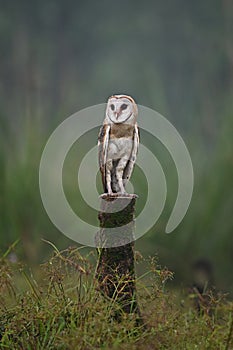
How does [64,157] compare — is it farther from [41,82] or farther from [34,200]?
[41,82]

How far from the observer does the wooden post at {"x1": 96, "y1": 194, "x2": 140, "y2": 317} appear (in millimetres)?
2645

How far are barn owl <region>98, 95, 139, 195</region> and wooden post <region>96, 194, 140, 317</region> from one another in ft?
0.21

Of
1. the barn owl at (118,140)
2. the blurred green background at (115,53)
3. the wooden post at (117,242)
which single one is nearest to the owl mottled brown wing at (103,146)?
the barn owl at (118,140)

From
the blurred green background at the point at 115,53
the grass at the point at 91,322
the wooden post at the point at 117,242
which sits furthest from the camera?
the blurred green background at the point at 115,53

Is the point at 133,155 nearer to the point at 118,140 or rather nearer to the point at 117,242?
the point at 118,140

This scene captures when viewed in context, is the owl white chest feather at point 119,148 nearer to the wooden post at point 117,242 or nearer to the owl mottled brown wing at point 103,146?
the owl mottled brown wing at point 103,146

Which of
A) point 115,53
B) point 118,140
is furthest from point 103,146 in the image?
point 115,53

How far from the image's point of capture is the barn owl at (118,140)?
2691 mm

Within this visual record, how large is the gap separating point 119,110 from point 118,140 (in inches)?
4.2

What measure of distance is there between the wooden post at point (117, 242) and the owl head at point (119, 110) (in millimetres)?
270

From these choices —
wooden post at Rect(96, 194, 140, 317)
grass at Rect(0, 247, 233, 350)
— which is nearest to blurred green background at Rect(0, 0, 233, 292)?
wooden post at Rect(96, 194, 140, 317)

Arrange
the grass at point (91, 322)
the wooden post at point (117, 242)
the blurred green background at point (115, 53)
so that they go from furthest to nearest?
the blurred green background at point (115, 53), the wooden post at point (117, 242), the grass at point (91, 322)

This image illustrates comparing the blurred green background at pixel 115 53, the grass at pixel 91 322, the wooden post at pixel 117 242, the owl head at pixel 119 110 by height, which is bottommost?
the grass at pixel 91 322

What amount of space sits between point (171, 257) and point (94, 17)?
864 centimetres
